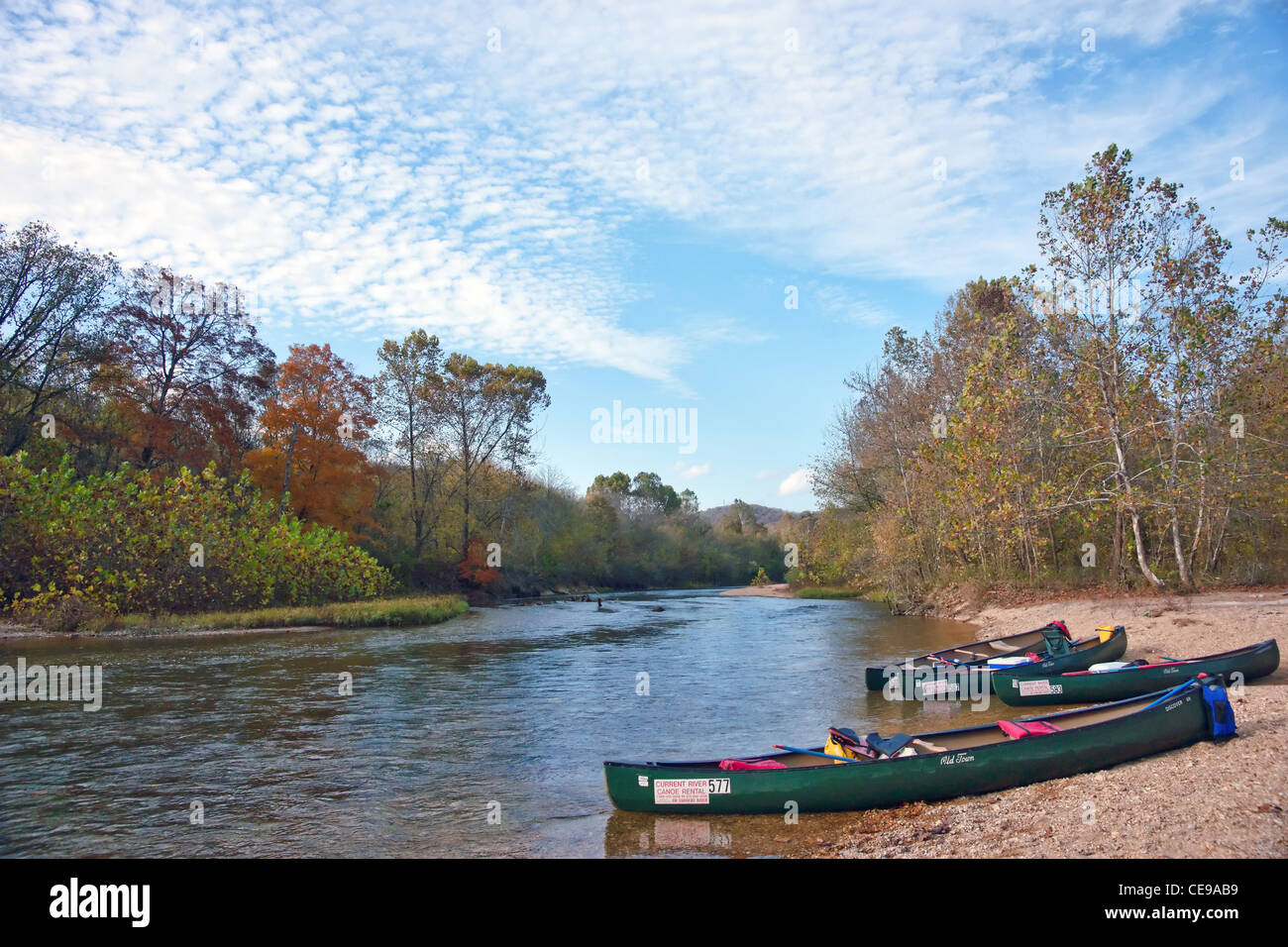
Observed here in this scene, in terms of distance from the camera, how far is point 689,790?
8180mm

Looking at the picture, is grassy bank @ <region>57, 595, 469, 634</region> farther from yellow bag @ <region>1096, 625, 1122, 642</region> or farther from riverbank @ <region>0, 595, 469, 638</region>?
yellow bag @ <region>1096, 625, 1122, 642</region>

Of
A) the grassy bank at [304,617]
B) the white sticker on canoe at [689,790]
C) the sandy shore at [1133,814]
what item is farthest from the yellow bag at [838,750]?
the grassy bank at [304,617]

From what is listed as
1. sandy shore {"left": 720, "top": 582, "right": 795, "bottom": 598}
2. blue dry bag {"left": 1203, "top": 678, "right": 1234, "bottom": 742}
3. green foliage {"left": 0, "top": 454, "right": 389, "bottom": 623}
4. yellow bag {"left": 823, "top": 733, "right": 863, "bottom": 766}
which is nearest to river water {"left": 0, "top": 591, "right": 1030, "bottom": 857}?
yellow bag {"left": 823, "top": 733, "right": 863, "bottom": 766}

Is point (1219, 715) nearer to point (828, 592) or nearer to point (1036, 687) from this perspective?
point (1036, 687)

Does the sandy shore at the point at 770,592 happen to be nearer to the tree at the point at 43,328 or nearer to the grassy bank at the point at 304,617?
the grassy bank at the point at 304,617

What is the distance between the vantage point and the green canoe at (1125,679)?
12.2 meters

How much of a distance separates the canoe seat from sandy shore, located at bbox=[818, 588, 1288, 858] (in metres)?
0.64

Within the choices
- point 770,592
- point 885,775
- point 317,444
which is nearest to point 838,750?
point 885,775

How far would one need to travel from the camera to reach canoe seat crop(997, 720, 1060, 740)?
9.02 meters

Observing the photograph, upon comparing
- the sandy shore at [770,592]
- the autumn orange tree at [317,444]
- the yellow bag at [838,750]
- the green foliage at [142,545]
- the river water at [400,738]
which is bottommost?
the sandy shore at [770,592]

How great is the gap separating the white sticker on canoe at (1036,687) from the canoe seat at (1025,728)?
3991mm

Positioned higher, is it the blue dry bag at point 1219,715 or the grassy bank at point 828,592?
the blue dry bag at point 1219,715
